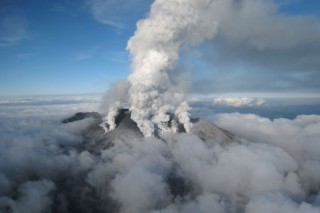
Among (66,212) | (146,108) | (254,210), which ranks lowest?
(66,212)

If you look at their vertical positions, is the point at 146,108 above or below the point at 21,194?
above

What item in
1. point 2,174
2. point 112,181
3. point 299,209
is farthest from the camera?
point 112,181

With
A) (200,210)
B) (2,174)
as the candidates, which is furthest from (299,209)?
(2,174)

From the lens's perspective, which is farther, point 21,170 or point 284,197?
point 21,170

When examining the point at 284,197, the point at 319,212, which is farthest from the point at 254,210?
the point at 319,212

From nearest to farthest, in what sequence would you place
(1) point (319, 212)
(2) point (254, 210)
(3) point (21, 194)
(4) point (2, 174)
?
(1) point (319, 212) → (2) point (254, 210) → (3) point (21, 194) → (4) point (2, 174)

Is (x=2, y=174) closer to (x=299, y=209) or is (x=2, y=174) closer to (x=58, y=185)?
(x=58, y=185)

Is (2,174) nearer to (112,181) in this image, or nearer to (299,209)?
(112,181)

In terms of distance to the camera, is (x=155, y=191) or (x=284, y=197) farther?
(x=155, y=191)

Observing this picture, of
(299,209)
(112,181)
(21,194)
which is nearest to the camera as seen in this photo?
(299,209)
